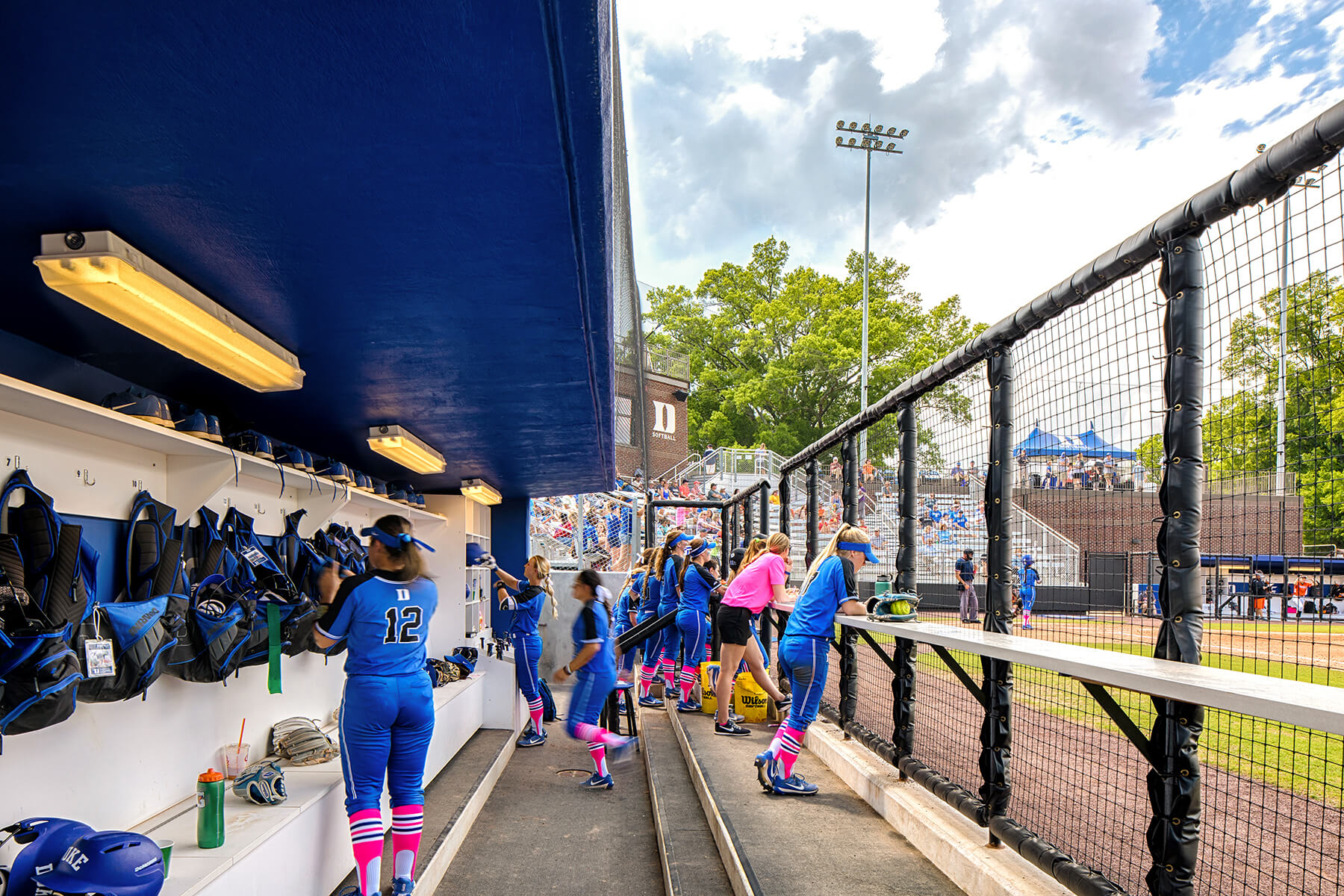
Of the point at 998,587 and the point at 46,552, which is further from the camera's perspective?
the point at 998,587

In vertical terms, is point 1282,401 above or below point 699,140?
below

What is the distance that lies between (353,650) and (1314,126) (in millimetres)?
3874

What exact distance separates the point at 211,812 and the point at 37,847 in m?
0.77

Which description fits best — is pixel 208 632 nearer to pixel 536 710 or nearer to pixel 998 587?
pixel 998 587

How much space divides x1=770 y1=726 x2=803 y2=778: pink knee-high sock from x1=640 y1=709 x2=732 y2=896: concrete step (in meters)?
0.61

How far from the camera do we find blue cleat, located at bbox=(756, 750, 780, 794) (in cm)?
537

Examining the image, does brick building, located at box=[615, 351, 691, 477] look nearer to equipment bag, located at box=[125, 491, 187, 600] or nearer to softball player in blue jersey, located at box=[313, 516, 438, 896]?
softball player in blue jersey, located at box=[313, 516, 438, 896]

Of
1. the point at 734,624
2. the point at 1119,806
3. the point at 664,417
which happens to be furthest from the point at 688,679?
the point at 664,417

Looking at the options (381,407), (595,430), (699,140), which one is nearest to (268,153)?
(381,407)

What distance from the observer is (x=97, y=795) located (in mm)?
3477

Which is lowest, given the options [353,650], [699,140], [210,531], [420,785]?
[420,785]

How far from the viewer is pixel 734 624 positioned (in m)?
7.38

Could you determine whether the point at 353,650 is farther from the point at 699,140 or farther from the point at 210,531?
the point at 699,140

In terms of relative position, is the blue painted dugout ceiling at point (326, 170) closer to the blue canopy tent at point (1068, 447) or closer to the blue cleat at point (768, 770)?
the blue canopy tent at point (1068, 447)
